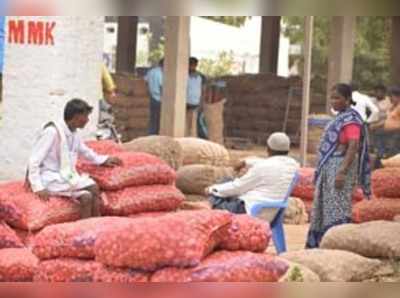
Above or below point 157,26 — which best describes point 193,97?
below

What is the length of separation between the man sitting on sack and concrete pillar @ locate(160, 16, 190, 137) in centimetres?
94

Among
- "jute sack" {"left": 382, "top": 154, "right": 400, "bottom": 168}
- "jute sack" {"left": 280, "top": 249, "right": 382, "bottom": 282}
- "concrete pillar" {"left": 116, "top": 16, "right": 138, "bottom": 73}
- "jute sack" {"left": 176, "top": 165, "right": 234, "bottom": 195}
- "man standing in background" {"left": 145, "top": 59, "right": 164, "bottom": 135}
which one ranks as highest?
Answer: "concrete pillar" {"left": 116, "top": 16, "right": 138, "bottom": 73}

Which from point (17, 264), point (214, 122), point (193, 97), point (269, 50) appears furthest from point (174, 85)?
point (269, 50)

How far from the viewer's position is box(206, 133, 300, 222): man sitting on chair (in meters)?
3.20

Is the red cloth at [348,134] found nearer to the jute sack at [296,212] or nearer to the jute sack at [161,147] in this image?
the jute sack at [296,212]

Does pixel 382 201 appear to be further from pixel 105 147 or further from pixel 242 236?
pixel 242 236

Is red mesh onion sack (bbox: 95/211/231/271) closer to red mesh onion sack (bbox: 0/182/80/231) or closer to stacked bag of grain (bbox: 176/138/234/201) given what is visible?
red mesh onion sack (bbox: 0/182/80/231)

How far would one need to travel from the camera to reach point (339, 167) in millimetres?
3543

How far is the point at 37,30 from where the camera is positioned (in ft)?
8.02

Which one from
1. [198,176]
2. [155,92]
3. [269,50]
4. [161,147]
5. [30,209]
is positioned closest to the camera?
A: [30,209]

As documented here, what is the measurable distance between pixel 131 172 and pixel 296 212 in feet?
3.55

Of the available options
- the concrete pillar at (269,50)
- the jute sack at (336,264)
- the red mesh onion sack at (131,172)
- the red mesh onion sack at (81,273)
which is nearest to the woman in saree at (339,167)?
the jute sack at (336,264)

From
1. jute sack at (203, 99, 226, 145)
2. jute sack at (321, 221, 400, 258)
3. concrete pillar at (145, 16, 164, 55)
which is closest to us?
concrete pillar at (145, 16, 164, 55)

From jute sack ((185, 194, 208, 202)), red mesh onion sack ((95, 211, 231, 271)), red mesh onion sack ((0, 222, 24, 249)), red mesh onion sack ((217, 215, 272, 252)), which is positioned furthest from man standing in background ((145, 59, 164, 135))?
red mesh onion sack ((95, 211, 231, 271))
